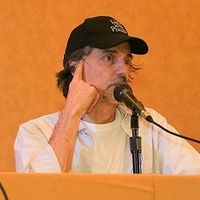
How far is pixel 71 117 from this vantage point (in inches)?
59.8

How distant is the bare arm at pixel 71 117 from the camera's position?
4.68ft

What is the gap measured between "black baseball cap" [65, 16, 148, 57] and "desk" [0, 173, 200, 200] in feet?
2.26

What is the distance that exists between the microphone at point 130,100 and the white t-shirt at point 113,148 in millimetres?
241

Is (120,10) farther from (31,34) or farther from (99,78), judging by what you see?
(99,78)

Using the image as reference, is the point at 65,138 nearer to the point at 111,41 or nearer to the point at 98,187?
the point at 111,41

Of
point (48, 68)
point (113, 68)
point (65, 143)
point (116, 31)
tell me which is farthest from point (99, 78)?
point (48, 68)

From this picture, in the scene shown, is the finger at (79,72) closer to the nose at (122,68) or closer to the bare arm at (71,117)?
the bare arm at (71,117)

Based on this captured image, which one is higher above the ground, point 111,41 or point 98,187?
point 111,41

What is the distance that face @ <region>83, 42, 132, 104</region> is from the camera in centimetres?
159

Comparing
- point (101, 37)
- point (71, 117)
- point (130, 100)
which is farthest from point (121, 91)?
point (101, 37)

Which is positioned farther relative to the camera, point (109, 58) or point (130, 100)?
point (109, 58)

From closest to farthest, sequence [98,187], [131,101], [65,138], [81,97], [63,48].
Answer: [98,187] < [131,101] < [65,138] < [81,97] < [63,48]

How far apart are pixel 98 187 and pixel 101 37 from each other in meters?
0.76

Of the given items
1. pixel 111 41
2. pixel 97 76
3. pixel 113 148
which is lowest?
pixel 113 148
